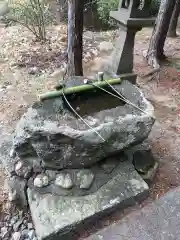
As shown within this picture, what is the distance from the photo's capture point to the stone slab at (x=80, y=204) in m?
2.10

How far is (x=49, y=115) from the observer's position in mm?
2262

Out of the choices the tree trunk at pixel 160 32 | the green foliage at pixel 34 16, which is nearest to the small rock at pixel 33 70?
the green foliage at pixel 34 16

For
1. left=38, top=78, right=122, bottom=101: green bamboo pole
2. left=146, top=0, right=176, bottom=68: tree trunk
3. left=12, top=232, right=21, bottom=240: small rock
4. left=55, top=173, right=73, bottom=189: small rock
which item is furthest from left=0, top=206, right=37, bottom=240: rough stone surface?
left=146, top=0, right=176, bottom=68: tree trunk

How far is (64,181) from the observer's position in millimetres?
2262

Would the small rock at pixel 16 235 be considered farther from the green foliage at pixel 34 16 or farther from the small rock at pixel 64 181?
the green foliage at pixel 34 16

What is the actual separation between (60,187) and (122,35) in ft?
7.34

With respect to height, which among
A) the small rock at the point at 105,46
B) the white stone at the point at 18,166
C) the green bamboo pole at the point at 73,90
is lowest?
the white stone at the point at 18,166

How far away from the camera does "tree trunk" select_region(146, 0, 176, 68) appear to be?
171 inches

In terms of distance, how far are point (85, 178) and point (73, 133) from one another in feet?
1.44

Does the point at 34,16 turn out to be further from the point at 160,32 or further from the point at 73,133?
the point at 73,133

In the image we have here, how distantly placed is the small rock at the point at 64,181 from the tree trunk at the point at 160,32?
295 cm

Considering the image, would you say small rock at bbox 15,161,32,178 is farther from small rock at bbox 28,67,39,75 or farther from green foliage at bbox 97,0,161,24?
green foliage at bbox 97,0,161,24

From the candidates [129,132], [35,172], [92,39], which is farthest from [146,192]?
[92,39]

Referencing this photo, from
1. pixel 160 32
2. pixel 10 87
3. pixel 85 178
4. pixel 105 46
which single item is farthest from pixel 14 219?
pixel 105 46
